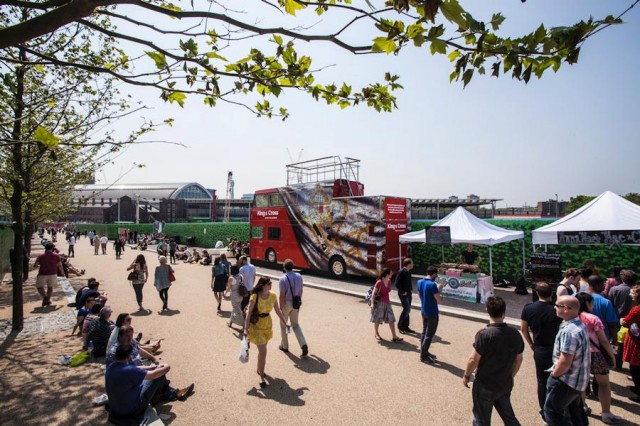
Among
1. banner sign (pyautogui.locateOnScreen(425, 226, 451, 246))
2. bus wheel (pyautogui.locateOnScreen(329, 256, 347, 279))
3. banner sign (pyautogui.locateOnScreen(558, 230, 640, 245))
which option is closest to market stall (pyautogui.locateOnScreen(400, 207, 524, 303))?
banner sign (pyautogui.locateOnScreen(425, 226, 451, 246))

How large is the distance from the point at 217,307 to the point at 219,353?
395 cm

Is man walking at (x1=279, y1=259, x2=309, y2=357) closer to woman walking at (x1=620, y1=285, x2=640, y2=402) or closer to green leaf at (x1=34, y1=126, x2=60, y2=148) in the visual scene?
green leaf at (x1=34, y1=126, x2=60, y2=148)

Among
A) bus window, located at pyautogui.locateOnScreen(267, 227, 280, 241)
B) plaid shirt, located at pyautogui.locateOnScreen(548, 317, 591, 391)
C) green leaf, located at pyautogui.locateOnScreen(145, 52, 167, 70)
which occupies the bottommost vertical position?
plaid shirt, located at pyautogui.locateOnScreen(548, 317, 591, 391)

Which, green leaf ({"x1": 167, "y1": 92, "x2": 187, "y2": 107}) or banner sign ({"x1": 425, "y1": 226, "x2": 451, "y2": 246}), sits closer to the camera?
green leaf ({"x1": 167, "y1": 92, "x2": 187, "y2": 107})

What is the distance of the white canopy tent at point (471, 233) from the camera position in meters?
11.7

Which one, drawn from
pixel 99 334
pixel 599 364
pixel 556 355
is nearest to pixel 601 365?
pixel 599 364

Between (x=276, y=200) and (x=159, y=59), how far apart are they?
14.9 meters

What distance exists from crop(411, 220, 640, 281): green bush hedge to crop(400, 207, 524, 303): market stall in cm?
194

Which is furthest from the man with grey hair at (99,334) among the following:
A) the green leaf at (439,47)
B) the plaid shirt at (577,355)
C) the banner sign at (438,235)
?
the banner sign at (438,235)

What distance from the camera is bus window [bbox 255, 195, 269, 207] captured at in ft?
63.9

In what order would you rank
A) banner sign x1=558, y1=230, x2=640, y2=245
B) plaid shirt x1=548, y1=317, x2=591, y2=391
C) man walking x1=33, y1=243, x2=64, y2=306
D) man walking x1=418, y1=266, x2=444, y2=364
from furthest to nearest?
man walking x1=33, y1=243, x2=64, y2=306 < banner sign x1=558, y1=230, x2=640, y2=245 < man walking x1=418, y1=266, x2=444, y2=364 < plaid shirt x1=548, y1=317, x2=591, y2=391

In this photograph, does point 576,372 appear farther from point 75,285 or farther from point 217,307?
point 75,285

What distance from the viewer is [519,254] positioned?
13742 mm

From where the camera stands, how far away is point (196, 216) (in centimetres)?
8862
